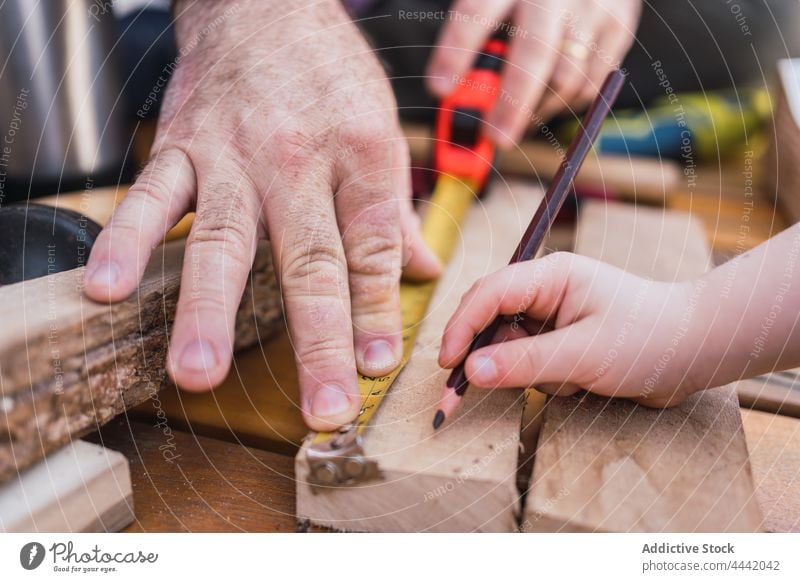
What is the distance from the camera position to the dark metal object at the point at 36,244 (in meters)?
0.38

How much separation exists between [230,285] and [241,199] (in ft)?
0.22

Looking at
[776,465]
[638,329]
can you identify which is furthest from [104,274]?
[776,465]

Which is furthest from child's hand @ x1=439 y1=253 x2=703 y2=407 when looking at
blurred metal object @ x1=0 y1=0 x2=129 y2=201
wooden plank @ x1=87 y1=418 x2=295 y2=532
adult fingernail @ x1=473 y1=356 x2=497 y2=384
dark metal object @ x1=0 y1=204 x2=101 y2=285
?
blurred metal object @ x1=0 y1=0 x2=129 y2=201

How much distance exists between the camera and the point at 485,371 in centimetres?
35

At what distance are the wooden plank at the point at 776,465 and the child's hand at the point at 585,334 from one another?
71 mm

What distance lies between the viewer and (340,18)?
0.55 m

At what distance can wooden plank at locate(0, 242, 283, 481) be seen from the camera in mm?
300

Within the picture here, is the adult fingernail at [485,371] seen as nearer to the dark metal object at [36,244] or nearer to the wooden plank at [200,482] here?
the wooden plank at [200,482]

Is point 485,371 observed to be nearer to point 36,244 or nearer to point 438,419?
point 438,419

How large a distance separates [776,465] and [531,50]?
432 mm
